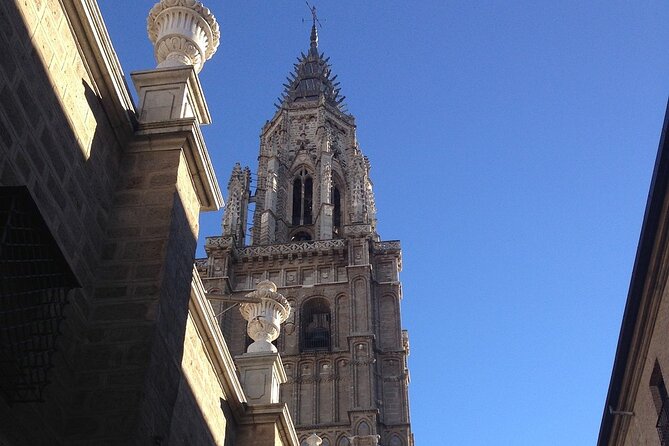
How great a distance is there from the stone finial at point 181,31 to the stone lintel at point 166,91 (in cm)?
35

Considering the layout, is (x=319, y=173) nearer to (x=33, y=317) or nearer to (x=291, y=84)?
(x=291, y=84)

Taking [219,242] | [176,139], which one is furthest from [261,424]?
[219,242]

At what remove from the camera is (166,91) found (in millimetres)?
9375

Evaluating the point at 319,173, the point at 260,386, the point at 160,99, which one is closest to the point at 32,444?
the point at 160,99

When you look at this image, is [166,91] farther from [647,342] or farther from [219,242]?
[219,242]

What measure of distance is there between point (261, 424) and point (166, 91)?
5359 millimetres

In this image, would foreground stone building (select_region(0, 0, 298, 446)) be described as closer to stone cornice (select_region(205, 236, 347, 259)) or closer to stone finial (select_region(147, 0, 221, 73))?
stone finial (select_region(147, 0, 221, 73))

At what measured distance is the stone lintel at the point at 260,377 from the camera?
1312 cm

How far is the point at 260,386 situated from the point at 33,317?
23.2ft

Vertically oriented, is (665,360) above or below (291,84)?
below

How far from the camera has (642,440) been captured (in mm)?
15938

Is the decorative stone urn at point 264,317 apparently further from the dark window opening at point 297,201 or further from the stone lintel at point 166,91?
the dark window opening at point 297,201

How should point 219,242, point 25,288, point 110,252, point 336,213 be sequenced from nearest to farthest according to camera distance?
1. point 25,288
2. point 110,252
3. point 219,242
4. point 336,213

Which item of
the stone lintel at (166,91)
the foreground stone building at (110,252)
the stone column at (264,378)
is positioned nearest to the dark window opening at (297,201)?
the stone column at (264,378)
